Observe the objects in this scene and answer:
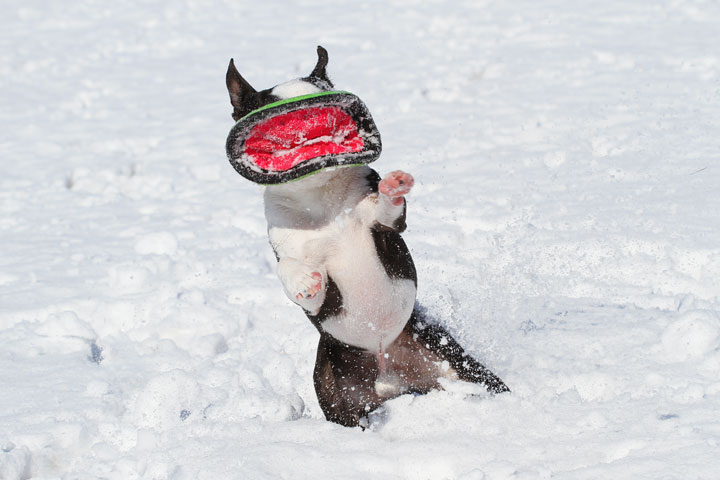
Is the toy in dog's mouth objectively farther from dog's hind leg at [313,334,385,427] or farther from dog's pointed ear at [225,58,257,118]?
dog's hind leg at [313,334,385,427]

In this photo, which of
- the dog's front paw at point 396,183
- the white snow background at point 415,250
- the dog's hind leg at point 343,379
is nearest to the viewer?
the dog's front paw at point 396,183

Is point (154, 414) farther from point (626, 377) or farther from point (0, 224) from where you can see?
point (0, 224)

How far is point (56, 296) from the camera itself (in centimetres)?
381

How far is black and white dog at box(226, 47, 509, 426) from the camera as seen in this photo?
2393 mm

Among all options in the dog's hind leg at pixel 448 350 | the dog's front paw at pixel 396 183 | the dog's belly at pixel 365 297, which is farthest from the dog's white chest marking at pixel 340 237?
the dog's hind leg at pixel 448 350

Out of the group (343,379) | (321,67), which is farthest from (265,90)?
(343,379)

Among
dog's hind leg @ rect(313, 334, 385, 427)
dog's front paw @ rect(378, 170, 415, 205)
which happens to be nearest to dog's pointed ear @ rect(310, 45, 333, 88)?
dog's front paw @ rect(378, 170, 415, 205)

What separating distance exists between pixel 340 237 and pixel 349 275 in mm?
129

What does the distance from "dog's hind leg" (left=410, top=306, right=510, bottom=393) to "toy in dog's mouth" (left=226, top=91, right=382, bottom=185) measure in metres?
0.72

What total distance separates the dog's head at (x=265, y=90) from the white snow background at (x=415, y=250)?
1075 millimetres

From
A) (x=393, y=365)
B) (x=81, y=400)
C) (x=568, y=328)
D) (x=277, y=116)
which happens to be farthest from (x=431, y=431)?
(x=81, y=400)

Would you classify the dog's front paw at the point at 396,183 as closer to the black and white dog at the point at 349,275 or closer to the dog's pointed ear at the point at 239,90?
the black and white dog at the point at 349,275

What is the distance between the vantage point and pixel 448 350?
9.11ft

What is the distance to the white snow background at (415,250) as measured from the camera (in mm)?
2367
